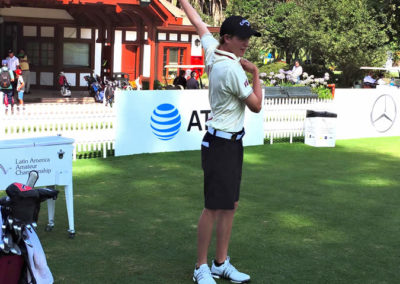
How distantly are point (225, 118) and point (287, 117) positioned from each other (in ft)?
35.8

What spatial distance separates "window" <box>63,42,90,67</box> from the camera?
1163 inches

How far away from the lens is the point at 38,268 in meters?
4.26

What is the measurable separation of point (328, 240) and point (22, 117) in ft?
21.7

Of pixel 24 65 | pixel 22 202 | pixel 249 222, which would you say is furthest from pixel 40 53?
pixel 22 202

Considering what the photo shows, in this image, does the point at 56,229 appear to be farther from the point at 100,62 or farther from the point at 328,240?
the point at 100,62

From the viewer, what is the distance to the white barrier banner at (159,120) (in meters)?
12.9

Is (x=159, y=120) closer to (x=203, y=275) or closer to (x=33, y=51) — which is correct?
(x=203, y=275)

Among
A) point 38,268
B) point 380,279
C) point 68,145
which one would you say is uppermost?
point 68,145

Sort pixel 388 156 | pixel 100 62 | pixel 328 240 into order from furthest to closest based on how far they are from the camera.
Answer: pixel 100 62 < pixel 388 156 < pixel 328 240

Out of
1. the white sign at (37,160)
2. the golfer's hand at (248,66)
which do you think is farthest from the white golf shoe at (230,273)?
the white sign at (37,160)

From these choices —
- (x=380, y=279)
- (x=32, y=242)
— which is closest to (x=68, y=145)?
(x=32, y=242)

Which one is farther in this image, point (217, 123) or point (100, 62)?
point (100, 62)

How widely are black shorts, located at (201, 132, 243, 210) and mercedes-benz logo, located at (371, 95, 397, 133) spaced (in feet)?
41.1

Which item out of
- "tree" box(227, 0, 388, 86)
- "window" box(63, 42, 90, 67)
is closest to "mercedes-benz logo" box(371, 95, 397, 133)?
"window" box(63, 42, 90, 67)
